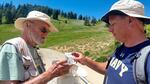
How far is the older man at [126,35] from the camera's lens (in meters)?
4.23

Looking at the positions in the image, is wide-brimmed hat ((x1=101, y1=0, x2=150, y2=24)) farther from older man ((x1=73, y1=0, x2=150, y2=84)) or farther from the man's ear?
the man's ear

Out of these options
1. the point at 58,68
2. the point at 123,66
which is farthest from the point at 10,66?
the point at 123,66

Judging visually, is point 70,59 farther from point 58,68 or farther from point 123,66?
point 123,66

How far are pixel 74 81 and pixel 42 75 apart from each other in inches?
23.9

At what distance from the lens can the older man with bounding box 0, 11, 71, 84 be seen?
477 centimetres

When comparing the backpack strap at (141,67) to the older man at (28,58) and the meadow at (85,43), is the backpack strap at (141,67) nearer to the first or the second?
the older man at (28,58)

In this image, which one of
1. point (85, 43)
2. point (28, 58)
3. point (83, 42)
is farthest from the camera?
point (83, 42)

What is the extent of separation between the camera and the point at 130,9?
4426 mm

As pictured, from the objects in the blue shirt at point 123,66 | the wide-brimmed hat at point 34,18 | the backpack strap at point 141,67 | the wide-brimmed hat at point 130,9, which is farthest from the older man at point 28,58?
the backpack strap at point 141,67

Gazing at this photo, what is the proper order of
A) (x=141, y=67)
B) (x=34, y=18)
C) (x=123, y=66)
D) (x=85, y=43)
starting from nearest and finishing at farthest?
(x=141, y=67)
(x=123, y=66)
(x=34, y=18)
(x=85, y=43)

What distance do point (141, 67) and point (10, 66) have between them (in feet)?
4.90

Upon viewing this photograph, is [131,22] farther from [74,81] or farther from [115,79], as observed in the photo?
[74,81]

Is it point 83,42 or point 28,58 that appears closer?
point 28,58

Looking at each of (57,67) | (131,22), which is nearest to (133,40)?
(131,22)
